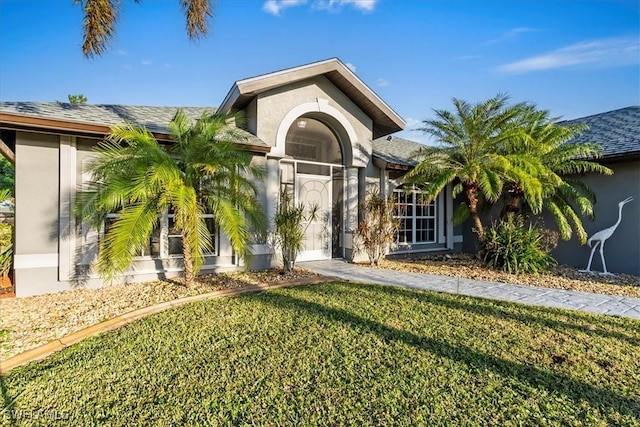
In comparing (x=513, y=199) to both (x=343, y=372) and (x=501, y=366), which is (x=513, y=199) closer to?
(x=501, y=366)

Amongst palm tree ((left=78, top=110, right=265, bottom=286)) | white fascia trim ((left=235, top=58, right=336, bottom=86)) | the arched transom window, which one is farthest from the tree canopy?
palm tree ((left=78, top=110, right=265, bottom=286))

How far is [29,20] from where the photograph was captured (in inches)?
372

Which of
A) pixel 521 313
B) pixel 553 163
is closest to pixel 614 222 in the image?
pixel 553 163

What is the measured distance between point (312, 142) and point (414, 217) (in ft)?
17.9

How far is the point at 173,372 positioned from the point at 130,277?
516 cm

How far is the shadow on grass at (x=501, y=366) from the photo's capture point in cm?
325

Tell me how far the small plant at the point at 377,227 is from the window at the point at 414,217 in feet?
7.42

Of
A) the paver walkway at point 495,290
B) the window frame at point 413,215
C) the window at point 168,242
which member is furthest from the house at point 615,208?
the window at point 168,242

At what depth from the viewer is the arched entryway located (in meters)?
10.8

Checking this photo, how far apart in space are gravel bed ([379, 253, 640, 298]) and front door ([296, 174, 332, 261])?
7.07ft

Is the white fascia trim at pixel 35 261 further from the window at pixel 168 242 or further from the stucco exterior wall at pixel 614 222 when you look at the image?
the stucco exterior wall at pixel 614 222

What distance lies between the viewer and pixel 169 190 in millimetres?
6398

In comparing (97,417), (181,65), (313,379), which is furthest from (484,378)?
(181,65)

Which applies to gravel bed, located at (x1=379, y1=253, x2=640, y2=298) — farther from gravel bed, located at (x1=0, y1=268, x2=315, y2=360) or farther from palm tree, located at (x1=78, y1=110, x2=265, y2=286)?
palm tree, located at (x1=78, y1=110, x2=265, y2=286)
